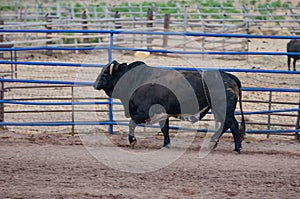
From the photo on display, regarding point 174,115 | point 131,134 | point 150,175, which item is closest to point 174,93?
point 174,115

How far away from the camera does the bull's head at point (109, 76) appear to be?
8.15 m

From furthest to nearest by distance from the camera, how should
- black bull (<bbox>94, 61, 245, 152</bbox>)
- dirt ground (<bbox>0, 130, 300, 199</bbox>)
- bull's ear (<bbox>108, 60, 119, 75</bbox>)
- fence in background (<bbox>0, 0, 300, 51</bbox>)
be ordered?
fence in background (<bbox>0, 0, 300, 51</bbox>) → bull's ear (<bbox>108, 60, 119, 75</bbox>) → black bull (<bbox>94, 61, 245, 152</bbox>) → dirt ground (<bbox>0, 130, 300, 199</bbox>)

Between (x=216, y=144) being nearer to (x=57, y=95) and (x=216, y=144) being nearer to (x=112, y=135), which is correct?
(x=112, y=135)

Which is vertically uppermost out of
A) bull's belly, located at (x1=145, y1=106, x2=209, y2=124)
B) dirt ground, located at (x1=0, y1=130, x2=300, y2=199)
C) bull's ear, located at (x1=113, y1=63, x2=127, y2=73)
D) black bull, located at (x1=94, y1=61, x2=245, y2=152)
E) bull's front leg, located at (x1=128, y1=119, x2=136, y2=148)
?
bull's ear, located at (x1=113, y1=63, x2=127, y2=73)

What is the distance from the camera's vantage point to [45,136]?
8.95 m

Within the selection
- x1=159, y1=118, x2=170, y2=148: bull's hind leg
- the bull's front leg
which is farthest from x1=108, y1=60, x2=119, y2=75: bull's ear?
x1=159, y1=118, x2=170, y2=148: bull's hind leg

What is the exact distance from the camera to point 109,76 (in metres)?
8.20

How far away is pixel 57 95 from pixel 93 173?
624 centimetres

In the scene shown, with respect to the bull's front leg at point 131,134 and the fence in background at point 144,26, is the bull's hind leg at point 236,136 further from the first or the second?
the fence in background at point 144,26

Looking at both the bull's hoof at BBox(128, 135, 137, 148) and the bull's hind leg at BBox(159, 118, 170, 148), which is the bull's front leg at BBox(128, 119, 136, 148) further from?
the bull's hind leg at BBox(159, 118, 170, 148)

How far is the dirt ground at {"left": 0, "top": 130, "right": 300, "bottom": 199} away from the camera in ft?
19.5

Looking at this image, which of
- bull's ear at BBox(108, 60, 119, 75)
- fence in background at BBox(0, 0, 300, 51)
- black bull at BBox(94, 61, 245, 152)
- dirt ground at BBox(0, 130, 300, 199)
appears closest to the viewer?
dirt ground at BBox(0, 130, 300, 199)

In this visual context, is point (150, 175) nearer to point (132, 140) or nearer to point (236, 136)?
point (132, 140)

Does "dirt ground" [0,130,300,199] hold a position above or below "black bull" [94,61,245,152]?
below
